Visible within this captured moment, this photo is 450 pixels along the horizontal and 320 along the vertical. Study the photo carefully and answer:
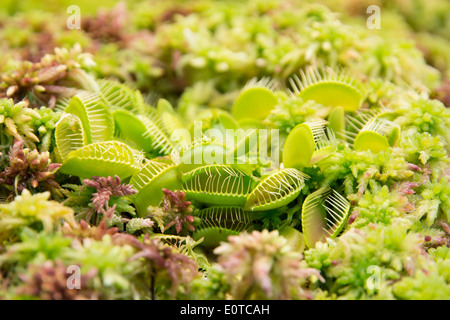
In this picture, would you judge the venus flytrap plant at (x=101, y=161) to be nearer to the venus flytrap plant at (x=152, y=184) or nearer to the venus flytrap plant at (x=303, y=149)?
the venus flytrap plant at (x=152, y=184)

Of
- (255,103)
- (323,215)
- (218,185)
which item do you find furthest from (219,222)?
(255,103)

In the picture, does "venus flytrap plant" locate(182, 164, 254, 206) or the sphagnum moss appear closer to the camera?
the sphagnum moss

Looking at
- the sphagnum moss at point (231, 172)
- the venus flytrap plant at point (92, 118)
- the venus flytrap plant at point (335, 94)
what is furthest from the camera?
the venus flytrap plant at point (335, 94)

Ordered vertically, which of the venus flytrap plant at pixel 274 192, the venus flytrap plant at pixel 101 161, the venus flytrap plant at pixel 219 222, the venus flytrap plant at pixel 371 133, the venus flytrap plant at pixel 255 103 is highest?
the venus flytrap plant at pixel 255 103

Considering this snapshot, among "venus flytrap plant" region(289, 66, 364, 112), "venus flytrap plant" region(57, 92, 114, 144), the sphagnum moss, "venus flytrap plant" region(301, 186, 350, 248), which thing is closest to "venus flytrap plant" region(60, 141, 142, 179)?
the sphagnum moss

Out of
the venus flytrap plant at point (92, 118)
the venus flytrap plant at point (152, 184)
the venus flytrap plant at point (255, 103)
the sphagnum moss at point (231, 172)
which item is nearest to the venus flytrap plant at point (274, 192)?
the sphagnum moss at point (231, 172)

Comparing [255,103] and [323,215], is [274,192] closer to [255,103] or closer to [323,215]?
[323,215]

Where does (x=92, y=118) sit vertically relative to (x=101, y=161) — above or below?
above

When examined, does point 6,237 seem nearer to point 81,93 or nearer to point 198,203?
point 198,203

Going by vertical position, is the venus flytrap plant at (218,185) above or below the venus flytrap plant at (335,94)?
below

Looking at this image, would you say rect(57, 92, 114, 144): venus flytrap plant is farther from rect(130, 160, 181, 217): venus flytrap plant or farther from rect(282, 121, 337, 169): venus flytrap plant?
rect(282, 121, 337, 169): venus flytrap plant
